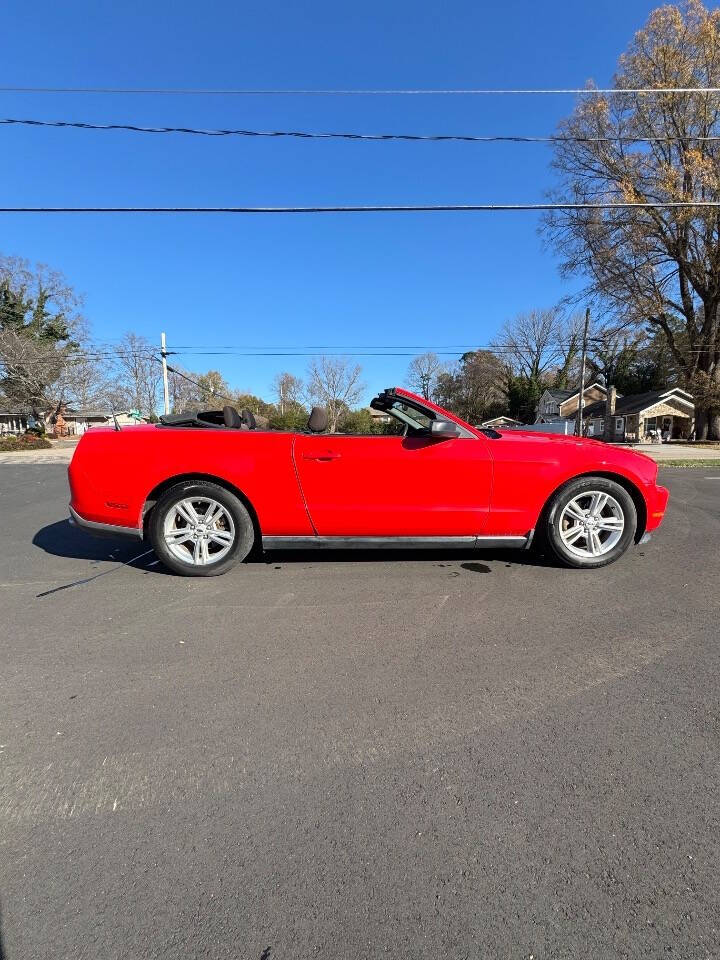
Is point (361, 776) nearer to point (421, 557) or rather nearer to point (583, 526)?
point (421, 557)

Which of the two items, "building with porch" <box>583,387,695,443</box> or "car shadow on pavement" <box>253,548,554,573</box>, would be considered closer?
"car shadow on pavement" <box>253,548,554,573</box>

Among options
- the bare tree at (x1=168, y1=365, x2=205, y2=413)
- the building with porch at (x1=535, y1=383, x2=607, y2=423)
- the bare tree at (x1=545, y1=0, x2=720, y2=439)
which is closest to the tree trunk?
the bare tree at (x1=545, y1=0, x2=720, y2=439)

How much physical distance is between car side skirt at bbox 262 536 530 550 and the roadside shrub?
3799cm

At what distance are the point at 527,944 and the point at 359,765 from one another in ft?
2.49

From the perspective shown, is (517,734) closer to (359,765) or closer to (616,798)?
(616,798)

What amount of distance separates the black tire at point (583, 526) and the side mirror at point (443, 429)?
1.01 m

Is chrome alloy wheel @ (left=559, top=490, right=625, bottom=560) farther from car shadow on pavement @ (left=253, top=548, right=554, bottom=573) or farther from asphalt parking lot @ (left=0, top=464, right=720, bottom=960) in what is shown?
asphalt parking lot @ (left=0, top=464, right=720, bottom=960)

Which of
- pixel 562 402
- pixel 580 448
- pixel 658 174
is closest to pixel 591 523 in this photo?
pixel 580 448

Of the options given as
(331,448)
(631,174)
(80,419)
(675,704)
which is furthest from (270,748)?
(80,419)

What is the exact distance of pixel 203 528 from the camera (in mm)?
3863

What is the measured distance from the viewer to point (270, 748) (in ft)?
6.36

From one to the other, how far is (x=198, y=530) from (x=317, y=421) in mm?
1320

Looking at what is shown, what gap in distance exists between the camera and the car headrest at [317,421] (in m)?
4.01

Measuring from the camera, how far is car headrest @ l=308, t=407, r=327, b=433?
13.1ft
